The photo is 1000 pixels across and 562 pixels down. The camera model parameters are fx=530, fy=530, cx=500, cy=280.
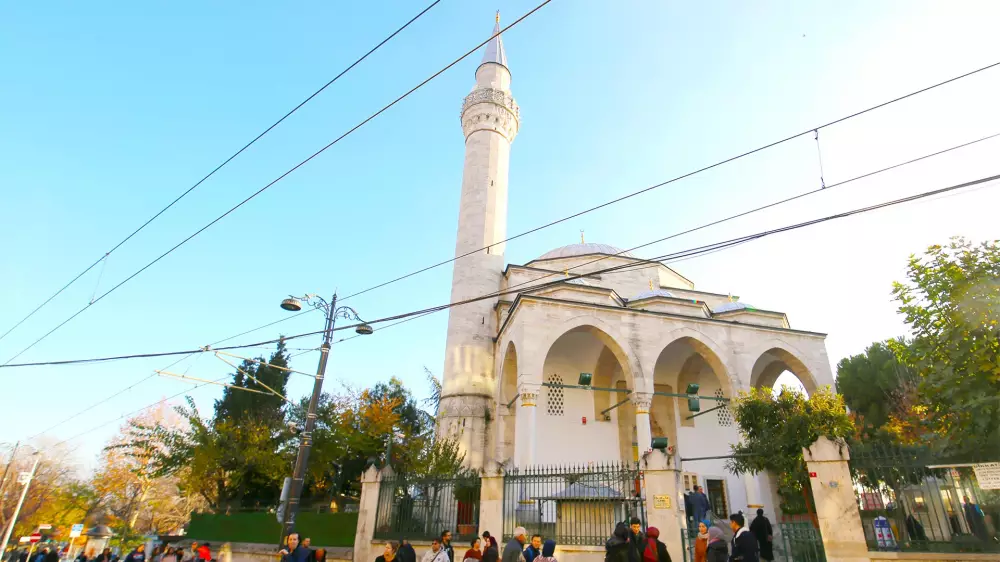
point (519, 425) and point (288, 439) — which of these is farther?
point (288, 439)

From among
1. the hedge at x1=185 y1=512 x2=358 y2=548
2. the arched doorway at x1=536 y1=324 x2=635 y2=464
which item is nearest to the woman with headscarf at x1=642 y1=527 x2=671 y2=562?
the hedge at x1=185 y1=512 x2=358 y2=548

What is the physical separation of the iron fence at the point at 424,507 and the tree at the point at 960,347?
7199 millimetres

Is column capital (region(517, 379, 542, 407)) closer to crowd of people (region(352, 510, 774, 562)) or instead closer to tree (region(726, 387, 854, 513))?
tree (region(726, 387, 854, 513))

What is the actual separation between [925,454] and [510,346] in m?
10.8

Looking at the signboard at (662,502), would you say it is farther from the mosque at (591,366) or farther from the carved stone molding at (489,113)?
the carved stone molding at (489,113)

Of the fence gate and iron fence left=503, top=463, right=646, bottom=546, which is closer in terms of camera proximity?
the fence gate

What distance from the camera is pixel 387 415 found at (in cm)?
1762

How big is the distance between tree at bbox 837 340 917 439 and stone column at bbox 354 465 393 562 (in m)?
17.8

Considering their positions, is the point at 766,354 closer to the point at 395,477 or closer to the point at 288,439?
the point at 395,477

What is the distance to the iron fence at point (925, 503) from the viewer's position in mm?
6211

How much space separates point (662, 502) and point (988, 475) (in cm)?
375

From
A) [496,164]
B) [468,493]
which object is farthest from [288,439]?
[496,164]

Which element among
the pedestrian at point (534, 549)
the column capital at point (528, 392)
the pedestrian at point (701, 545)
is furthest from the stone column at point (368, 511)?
the pedestrian at point (701, 545)

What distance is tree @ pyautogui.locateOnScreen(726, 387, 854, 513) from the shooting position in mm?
10812
